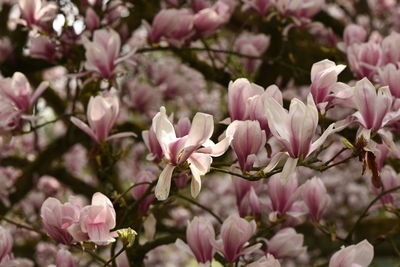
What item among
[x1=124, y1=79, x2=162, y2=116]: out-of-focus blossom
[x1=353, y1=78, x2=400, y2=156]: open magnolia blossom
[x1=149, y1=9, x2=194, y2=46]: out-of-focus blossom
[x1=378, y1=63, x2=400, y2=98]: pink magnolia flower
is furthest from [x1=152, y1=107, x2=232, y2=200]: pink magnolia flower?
[x1=124, y1=79, x2=162, y2=116]: out-of-focus blossom

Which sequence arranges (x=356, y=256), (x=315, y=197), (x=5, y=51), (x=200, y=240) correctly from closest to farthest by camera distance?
(x=356, y=256) → (x=200, y=240) → (x=315, y=197) → (x=5, y=51)

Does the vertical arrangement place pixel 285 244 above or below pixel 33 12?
below

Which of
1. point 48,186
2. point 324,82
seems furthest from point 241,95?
point 48,186

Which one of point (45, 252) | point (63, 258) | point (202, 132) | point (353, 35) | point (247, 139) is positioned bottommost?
point (45, 252)

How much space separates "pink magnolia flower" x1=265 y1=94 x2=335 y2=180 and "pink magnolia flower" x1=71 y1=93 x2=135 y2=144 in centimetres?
56

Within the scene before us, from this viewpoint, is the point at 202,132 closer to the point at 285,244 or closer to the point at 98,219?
the point at 98,219

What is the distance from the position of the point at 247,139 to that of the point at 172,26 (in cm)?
96

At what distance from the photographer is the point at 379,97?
1430mm

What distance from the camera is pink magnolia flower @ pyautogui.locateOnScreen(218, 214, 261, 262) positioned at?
5.23ft

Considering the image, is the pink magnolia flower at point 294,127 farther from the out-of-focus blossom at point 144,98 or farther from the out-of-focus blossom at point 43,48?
the out-of-focus blossom at point 144,98

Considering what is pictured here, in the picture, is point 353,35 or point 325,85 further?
point 353,35

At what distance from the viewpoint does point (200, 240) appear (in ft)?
5.32

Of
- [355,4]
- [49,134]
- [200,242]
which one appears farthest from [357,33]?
[49,134]

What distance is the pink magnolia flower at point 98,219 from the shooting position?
1.42 metres
